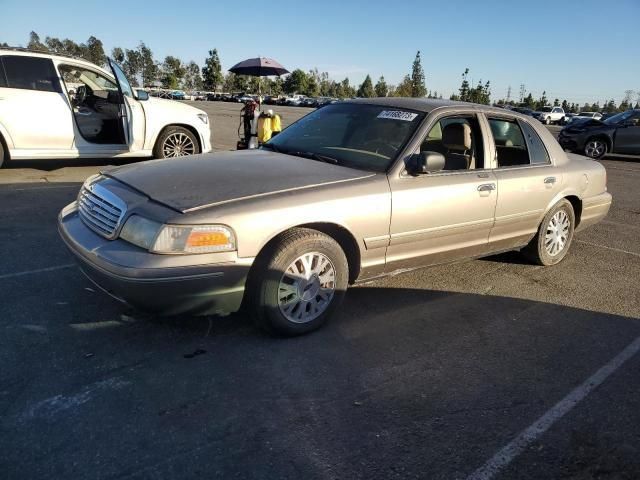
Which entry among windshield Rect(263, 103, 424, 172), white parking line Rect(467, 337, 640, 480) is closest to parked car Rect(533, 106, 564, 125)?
windshield Rect(263, 103, 424, 172)

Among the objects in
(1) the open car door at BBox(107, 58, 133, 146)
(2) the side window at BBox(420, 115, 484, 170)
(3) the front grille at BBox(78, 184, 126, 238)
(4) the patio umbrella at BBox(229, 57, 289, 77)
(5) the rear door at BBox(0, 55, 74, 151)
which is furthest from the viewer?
(4) the patio umbrella at BBox(229, 57, 289, 77)

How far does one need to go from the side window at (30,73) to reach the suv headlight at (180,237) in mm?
6157

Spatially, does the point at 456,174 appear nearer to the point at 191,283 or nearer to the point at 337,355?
the point at 337,355

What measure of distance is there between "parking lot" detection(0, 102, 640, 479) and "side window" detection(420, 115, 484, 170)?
1073mm

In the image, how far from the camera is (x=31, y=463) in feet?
6.97

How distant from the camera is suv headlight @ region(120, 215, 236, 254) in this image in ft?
9.29

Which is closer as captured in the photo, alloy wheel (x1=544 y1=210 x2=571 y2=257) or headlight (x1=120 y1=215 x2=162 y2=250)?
headlight (x1=120 y1=215 x2=162 y2=250)

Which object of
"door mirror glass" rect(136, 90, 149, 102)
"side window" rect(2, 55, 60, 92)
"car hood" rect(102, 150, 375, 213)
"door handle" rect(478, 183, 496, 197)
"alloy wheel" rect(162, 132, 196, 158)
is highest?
Answer: "side window" rect(2, 55, 60, 92)

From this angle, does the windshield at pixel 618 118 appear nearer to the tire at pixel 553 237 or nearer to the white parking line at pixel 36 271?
the tire at pixel 553 237

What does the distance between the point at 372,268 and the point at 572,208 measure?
2754 mm

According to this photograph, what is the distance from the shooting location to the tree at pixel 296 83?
98.3m

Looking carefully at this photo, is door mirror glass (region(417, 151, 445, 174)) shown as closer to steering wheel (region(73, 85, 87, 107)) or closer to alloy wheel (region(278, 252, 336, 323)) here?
alloy wheel (region(278, 252, 336, 323))

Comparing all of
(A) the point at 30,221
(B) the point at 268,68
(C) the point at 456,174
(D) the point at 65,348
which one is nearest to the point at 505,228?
(C) the point at 456,174

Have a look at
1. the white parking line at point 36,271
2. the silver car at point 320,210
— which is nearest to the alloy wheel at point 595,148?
the silver car at point 320,210
